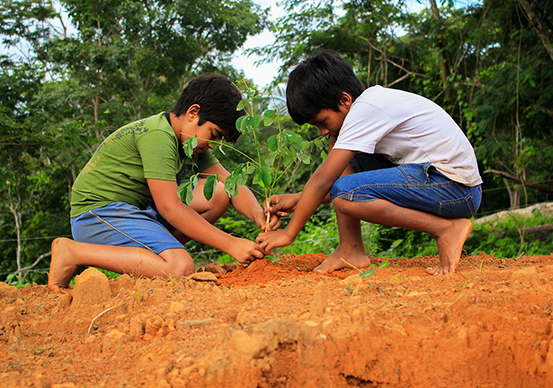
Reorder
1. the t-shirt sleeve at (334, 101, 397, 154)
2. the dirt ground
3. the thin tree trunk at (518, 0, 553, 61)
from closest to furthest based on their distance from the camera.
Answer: the dirt ground < the t-shirt sleeve at (334, 101, 397, 154) < the thin tree trunk at (518, 0, 553, 61)

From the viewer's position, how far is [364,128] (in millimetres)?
2023

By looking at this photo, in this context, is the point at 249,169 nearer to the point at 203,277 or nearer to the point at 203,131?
the point at 203,131

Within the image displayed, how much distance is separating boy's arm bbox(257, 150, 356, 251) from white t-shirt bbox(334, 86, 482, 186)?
0.06m

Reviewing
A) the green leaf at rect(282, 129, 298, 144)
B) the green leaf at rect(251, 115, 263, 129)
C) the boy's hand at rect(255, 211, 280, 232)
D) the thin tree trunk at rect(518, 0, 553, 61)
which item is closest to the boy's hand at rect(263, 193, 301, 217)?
the boy's hand at rect(255, 211, 280, 232)

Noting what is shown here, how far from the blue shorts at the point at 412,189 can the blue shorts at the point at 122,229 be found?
40.1 inches

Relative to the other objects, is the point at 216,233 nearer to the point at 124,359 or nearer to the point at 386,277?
the point at 386,277

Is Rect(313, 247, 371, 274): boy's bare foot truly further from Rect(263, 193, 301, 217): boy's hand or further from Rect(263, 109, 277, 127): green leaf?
Rect(263, 109, 277, 127): green leaf

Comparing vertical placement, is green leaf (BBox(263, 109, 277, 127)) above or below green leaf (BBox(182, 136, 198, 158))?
above

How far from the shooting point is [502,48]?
5535 millimetres

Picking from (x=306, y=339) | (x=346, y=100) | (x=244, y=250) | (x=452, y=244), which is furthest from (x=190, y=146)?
(x=452, y=244)

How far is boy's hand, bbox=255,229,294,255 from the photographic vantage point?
7.13ft

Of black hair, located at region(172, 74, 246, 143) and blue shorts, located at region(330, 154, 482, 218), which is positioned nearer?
blue shorts, located at region(330, 154, 482, 218)

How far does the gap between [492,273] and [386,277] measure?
470 millimetres

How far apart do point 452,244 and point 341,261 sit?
592 mm
